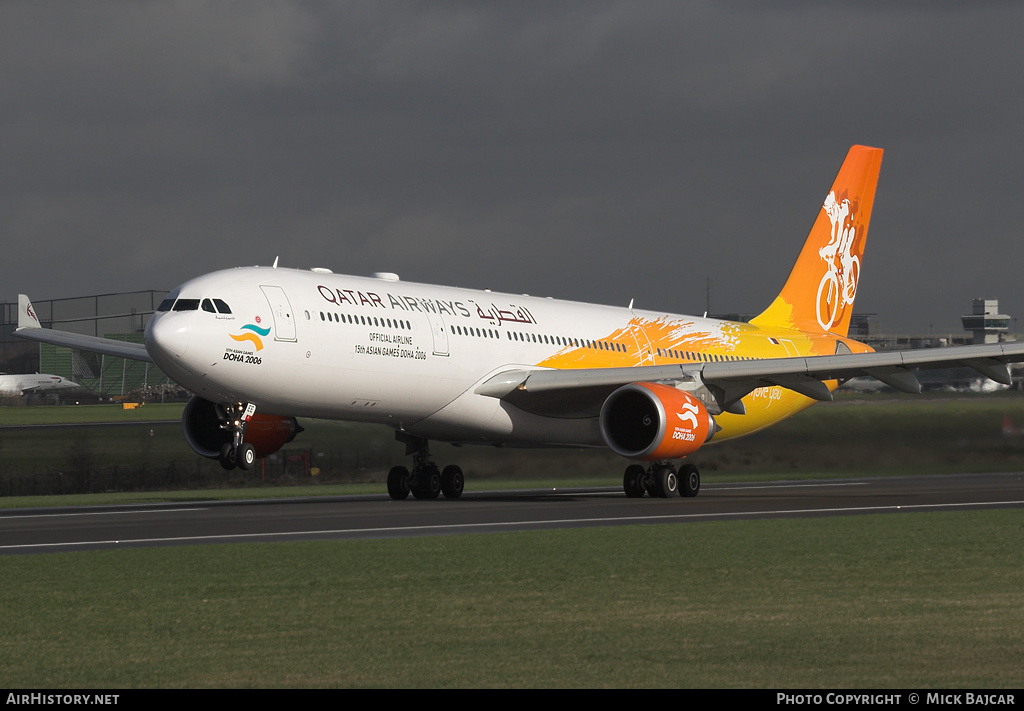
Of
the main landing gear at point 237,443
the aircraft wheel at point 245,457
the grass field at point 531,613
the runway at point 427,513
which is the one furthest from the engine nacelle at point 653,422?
the grass field at point 531,613

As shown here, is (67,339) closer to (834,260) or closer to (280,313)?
(280,313)

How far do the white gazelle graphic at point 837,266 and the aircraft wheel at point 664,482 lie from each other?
12856mm

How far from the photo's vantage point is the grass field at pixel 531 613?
9656 millimetres

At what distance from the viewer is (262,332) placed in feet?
86.6

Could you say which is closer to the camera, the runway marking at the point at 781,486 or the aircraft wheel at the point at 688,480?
the aircraft wheel at the point at 688,480

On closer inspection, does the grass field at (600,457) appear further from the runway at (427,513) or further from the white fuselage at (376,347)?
the white fuselage at (376,347)

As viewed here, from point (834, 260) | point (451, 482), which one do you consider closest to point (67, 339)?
point (451, 482)

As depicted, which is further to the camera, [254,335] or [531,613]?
[254,335]

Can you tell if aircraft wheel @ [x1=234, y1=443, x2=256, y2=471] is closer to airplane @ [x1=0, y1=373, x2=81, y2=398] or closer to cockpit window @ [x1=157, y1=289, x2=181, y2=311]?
cockpit window @ [x1=157, y1=289, x2=181, y2=311]

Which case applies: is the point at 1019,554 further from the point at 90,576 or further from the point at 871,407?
the point at 871,407

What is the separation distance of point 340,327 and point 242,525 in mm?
5751

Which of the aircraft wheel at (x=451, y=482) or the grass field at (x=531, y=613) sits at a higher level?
the aircraft wheel at (x=451, y=482)

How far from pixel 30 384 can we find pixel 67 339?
248 feet

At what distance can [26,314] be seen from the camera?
34969 mm
